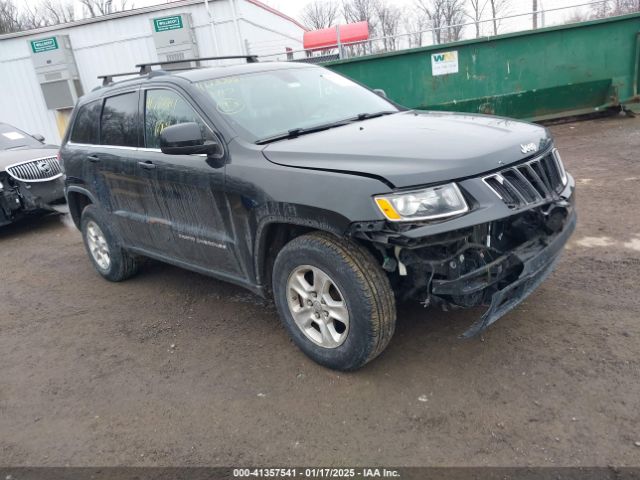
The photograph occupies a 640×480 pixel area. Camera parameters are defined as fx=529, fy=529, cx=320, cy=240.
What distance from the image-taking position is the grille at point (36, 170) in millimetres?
7367

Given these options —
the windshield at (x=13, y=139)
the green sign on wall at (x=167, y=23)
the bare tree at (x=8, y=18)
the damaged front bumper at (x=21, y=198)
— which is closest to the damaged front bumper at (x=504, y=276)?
the damaged front bumper at (x=21, y=198)

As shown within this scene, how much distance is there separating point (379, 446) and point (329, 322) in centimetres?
79

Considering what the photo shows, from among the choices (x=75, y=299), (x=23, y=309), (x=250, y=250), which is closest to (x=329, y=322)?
(x=250, y=250)

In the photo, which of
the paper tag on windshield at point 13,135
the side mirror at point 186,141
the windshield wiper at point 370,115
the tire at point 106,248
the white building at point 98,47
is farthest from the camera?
the white building at point 98,47

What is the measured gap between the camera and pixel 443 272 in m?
2.72

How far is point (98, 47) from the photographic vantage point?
51.2 feet

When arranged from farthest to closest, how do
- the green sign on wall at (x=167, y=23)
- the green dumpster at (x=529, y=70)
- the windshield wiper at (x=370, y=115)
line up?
the green sign on wall at (x=167, y=23), the green dumpster at (x=529, y=70), the windshield wiper at (x=370, y=115)

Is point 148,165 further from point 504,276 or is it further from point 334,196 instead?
point 504,276

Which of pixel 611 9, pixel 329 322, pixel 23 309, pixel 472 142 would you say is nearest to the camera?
pixel 472 142

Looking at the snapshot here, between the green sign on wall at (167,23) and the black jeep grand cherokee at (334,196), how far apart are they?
11.5m

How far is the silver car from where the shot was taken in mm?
7309

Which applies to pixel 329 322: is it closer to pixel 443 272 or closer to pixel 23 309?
pixel 443 272

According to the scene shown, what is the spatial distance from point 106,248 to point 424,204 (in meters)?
3.55

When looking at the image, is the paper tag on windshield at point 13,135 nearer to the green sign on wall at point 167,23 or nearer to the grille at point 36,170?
the grille at point 36,170
